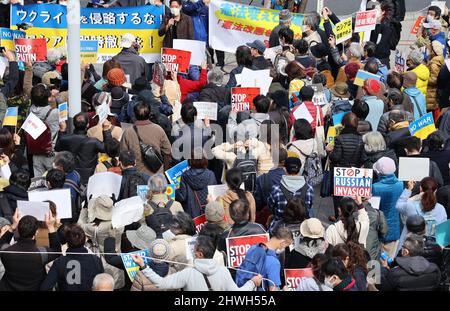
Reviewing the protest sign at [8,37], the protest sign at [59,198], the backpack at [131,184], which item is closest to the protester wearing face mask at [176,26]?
the protest sign at [8,37]

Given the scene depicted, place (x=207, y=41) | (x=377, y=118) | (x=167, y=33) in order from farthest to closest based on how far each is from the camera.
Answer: (x=207, y=41) < (x=167, y=33) < (x=377, y=118)

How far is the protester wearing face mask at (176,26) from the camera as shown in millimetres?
17000

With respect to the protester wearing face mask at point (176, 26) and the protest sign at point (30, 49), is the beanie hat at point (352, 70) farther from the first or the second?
the protest sign at point (30, 49)

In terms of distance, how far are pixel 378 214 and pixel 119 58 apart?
226 inches

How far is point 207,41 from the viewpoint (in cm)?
1831

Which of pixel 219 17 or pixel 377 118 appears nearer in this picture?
pixel 377 118

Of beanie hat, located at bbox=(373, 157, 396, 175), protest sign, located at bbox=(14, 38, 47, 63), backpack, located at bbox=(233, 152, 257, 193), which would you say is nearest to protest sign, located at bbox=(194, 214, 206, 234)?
backpack, located at bbox=(233, 152, 257, 193)

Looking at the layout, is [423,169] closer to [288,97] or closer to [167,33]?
[288,97]

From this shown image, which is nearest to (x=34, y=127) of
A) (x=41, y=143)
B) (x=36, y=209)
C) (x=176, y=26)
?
(x=41, y=143)

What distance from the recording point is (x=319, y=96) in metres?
13.8

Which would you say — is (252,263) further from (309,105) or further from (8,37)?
(8,37)

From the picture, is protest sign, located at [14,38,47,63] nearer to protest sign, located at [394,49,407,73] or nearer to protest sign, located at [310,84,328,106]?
protest sign, located at [310,84,328,106]

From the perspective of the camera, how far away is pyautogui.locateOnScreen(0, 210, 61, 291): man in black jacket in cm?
919

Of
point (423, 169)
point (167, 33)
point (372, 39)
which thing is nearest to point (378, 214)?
point (423, 169)
